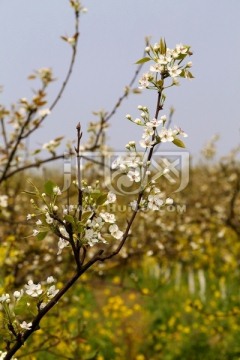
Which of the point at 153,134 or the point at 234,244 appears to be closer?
the point at 153,134

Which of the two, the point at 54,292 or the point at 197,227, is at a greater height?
the point at 54,292

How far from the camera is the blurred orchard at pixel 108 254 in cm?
184

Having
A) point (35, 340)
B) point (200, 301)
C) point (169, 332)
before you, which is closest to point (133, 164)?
point (35, 340)

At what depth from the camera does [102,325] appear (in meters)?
6.73

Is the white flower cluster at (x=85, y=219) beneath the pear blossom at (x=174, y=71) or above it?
beneath

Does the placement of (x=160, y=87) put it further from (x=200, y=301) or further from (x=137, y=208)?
(x=200, y=301)

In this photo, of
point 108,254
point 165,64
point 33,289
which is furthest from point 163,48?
point 108,254

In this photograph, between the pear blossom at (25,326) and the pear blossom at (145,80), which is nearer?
the pear blossom at (25,326)

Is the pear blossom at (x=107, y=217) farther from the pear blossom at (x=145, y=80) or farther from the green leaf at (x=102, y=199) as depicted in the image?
the pear blossom at (x=145, y=80)

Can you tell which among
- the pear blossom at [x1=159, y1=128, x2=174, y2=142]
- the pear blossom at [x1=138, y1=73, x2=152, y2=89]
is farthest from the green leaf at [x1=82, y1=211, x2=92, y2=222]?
the pear blossom at [x1=138, y1=73, x2=152, y2=89]

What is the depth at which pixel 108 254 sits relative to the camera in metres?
4.23

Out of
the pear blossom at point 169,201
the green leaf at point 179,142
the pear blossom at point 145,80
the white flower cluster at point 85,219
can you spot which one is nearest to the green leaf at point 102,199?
the white flower cluster at point 85,219

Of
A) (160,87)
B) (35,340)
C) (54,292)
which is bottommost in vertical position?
(35,340)

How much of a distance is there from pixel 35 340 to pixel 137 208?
3.49 m
